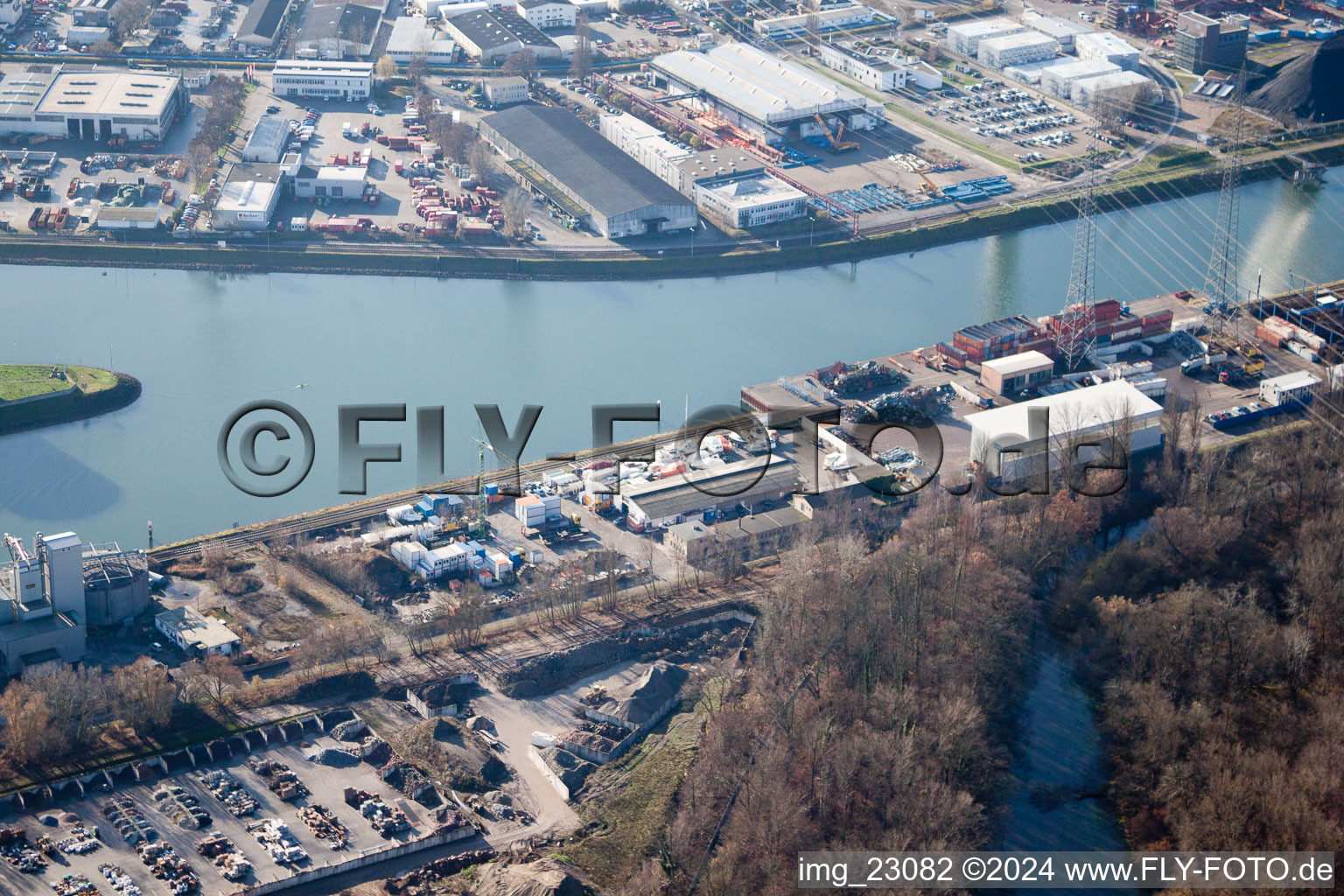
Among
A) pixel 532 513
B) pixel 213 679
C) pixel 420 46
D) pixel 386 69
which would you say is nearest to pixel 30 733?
pixel 213 679

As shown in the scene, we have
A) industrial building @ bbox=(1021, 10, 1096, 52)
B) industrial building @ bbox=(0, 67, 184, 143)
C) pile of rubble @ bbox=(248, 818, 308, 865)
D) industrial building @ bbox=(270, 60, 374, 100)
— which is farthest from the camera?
industrial building @ bbox=(1021, 10, 1096, 52)

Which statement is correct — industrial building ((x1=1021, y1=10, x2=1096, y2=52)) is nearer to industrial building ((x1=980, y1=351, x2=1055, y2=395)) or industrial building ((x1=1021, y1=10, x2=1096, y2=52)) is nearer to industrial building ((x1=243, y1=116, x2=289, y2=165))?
industrial building ((x1=980, y1=351, x2=1055, y2=395))

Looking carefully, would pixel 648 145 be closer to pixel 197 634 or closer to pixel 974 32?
pixel 974 32

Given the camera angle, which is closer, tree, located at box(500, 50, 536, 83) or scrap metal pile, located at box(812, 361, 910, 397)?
scrap metal pile, located at box(812, 361, 910, 397)

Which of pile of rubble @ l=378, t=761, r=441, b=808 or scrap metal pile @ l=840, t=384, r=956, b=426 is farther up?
scrap metal pile @ l=840, t=384, r=956, b=426

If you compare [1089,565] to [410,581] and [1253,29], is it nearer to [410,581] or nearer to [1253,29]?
[410,581]

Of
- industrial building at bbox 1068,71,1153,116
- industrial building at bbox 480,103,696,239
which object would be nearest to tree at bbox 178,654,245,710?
industrial building at bbox 480,103,696,239

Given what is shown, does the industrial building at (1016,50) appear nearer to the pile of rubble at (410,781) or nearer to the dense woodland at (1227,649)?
the dense woodland at (1227,649)
